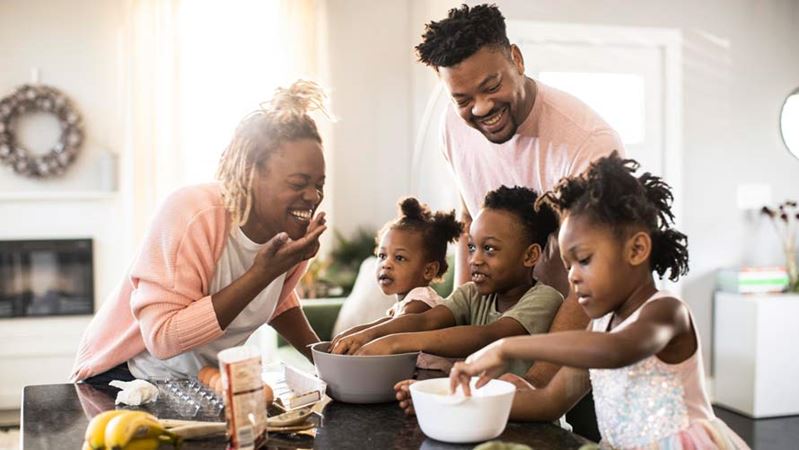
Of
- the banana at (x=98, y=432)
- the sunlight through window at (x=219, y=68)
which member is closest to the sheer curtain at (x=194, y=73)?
the sunlight through window at (x=219, y=68)

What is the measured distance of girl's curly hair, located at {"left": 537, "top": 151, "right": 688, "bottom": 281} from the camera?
1266 mm

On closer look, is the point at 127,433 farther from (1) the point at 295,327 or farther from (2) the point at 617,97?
(2) the point at 617,97

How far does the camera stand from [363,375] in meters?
1.45

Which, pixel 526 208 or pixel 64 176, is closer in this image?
pixel 526 208

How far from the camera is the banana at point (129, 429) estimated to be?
1.13 metres

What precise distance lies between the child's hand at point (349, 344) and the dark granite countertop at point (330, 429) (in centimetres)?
11

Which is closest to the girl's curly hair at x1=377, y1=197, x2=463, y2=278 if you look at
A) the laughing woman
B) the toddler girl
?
the toddler girl

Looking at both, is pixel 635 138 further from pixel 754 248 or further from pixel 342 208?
pixel 342 208

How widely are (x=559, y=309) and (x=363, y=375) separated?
41 cm

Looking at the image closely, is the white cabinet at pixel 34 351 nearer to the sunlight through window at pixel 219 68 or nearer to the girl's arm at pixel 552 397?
the sunlight through window at pixel 219 68

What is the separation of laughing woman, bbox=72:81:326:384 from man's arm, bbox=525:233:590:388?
475 millimetres

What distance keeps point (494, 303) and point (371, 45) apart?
4.34m

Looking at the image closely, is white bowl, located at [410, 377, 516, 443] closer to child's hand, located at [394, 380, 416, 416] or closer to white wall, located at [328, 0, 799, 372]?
child's hand, located at [394, 380, 416, 416]

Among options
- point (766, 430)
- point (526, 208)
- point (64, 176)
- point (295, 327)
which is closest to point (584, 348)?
point (526, 208)
